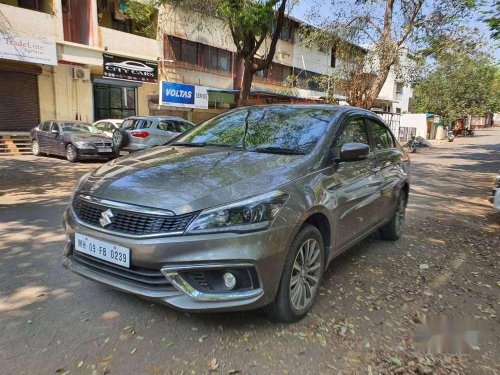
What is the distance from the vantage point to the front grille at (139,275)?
262 cm

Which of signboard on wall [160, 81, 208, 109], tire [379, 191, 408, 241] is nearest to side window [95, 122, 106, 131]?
signboard on wall [160, 81, 208, 109]

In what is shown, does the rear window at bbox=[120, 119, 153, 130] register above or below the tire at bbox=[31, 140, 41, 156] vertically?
above

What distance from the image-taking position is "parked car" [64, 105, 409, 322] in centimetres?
254

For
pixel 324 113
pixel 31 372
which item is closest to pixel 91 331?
pixel 31 372

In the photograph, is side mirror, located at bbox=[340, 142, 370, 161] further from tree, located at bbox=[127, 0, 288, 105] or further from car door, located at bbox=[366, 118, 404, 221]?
tree, located at bbox=[127, 0, 288, 105]

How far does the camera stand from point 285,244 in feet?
8.96

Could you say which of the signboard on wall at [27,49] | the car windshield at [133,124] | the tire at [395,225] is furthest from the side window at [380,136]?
the signboard on wall at [27,49]

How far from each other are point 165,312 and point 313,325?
43.7 inches

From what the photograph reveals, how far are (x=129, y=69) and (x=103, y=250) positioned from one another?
1746 centimetres

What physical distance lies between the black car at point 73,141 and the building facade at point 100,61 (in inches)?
117

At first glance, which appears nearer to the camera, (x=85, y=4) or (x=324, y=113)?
(x=324, y=113)

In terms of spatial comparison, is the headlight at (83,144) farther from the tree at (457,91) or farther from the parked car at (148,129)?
the tree at (457,91)

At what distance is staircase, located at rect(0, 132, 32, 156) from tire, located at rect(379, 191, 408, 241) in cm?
1390

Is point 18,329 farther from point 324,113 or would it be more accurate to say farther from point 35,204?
point 35,204
